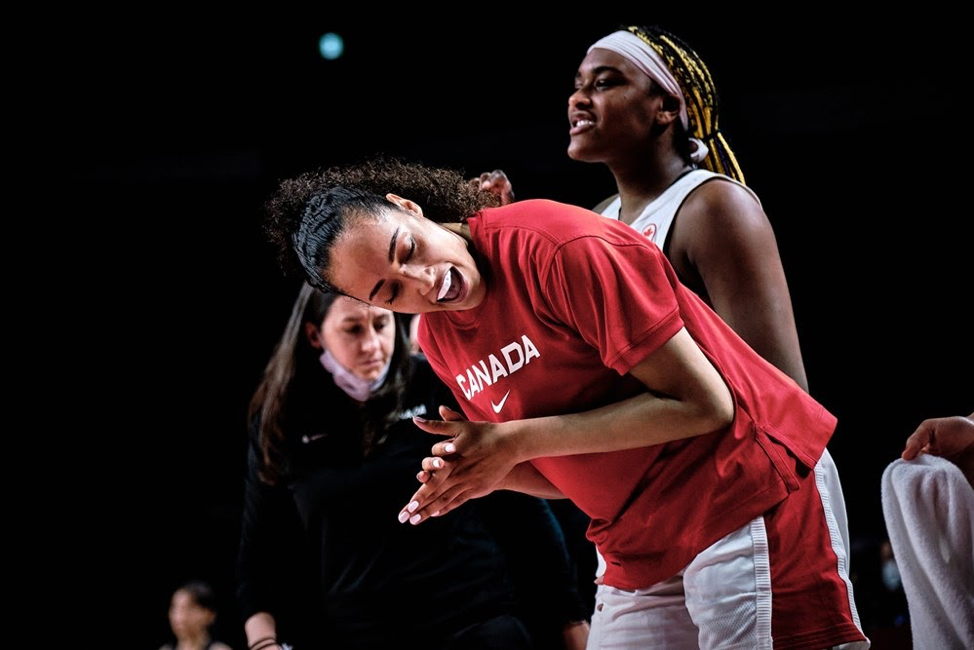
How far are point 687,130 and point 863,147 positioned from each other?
4.21 m

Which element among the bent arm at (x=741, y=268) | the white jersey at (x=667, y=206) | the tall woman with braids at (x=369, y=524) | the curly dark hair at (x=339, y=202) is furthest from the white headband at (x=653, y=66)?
the tall woman with braids at (x=369, y=524)

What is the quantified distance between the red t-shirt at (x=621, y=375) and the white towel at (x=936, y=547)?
1.05ft

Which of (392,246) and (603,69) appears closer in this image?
(392,246)

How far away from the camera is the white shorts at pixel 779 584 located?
1283 millimetres

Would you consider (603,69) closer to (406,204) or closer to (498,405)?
(406,204)

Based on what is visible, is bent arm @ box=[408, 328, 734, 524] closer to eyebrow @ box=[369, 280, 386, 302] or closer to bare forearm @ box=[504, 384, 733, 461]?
bare forearm @ box=[504, 384, 733, 461]

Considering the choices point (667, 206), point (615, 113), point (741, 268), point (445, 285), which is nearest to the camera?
point (445, 285)

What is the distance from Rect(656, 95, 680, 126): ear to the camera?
1.98 m

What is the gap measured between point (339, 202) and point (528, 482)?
0.55 m

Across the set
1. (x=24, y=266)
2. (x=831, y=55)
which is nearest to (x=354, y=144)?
(x=24, y=266)

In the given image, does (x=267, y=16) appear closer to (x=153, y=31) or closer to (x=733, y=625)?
(x=153, y=31)

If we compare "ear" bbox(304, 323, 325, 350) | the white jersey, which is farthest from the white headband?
"ear" bbox(304, 323, 325, 350)

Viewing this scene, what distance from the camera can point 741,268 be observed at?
1700mm

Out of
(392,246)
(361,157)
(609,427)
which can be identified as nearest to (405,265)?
(392,246)
